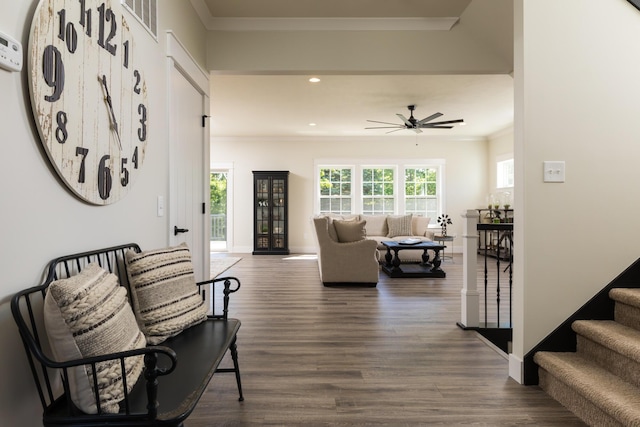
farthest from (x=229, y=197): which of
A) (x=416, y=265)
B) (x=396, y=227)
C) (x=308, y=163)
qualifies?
(x=416, y=265)

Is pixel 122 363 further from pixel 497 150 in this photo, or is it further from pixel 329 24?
pixel 497 150

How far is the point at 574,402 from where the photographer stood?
2027 millimetres

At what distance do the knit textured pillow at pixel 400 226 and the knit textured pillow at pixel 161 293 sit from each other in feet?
21.7

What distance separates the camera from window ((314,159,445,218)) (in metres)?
9.33

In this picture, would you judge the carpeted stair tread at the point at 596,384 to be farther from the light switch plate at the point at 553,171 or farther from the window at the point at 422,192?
the window at the point at 422,192

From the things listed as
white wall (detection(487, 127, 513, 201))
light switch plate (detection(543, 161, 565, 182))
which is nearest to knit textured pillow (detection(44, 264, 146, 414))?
light switch plate (detection(543, 161, 565, 182))

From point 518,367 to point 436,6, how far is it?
2.98 m

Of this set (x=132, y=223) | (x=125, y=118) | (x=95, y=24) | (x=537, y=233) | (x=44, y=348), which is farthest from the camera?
(x=537, y=233)

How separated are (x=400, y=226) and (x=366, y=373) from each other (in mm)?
5951

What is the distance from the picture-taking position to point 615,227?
7.77ft

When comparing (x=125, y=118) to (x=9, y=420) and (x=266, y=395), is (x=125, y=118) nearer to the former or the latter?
(x=9, y=420)

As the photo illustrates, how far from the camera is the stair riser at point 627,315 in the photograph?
7.22 ft

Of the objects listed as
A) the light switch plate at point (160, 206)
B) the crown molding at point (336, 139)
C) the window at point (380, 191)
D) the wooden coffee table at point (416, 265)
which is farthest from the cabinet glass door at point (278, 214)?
the light switch plate at point (160, 206)

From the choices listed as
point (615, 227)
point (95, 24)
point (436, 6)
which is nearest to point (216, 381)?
point (95, 24)
